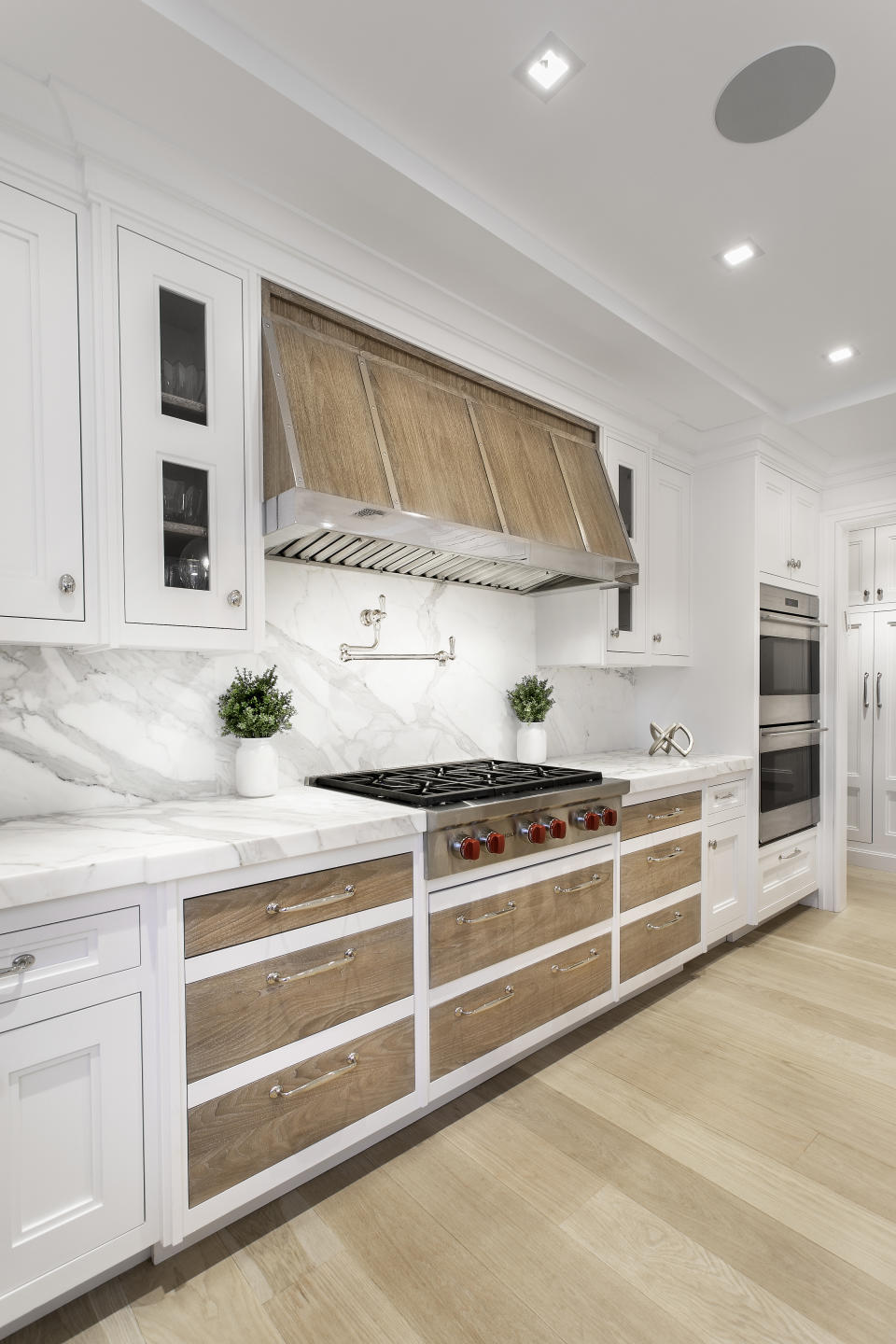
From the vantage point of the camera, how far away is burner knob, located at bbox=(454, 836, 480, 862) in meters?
1.96

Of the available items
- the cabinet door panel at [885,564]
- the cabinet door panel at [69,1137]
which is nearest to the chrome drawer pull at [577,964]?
the cabinet door panel at [69,1137]

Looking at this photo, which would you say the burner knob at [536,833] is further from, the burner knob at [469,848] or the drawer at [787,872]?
the drawer at [787,872]

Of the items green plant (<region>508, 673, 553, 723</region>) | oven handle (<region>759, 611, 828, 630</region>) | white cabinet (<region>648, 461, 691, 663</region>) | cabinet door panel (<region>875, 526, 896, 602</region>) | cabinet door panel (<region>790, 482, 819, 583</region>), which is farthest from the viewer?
cabinet door panel (<region>875, 526, 896, 602</region>)

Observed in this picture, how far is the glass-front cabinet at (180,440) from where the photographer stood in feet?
5.62

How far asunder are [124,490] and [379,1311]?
1904mm

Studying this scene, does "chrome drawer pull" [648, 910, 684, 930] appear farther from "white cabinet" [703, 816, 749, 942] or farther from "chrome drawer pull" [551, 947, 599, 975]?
"chrome drawer pull" [551, 947, 599, 975]

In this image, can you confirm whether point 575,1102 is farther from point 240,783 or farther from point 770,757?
point 770,757

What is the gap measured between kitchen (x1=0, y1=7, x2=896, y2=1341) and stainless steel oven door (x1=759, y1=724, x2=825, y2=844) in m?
0.71

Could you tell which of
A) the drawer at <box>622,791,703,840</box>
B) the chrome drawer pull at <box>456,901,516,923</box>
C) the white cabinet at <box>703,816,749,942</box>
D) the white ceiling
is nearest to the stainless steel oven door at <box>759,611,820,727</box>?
the white cabinet at <box>703,816,749,942</box>

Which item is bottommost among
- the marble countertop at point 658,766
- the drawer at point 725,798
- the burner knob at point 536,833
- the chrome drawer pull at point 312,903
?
the drawer at point 725,798

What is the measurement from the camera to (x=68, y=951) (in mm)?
1354

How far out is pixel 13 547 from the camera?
1.54 m

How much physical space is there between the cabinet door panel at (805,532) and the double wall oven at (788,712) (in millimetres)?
149

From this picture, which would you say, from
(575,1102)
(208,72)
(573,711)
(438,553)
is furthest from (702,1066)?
(208,72)
